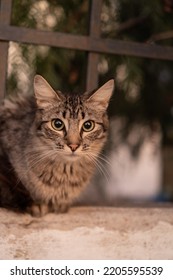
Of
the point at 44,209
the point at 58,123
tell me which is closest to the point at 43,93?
the point at 58,123

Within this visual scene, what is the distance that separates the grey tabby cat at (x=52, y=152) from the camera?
8.14 feet

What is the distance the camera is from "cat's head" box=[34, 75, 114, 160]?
243 cm

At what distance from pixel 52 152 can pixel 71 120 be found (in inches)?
7.2

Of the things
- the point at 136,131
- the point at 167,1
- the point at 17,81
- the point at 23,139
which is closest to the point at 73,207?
the point at 23,139

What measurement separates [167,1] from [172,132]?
60.3 inches

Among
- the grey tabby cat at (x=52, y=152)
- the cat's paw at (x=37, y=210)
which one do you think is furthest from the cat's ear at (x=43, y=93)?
the cat's paw at (x=37, y=210)

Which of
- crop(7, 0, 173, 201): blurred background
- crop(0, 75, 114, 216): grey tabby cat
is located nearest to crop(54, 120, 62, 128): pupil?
crop(0, 75, 114, 216): grey tabby cat

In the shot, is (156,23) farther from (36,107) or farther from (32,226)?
(32,226)

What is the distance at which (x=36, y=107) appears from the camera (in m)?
2.67

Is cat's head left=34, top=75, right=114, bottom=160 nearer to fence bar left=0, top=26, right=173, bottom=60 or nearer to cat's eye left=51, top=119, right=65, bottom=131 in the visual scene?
cat's eye left=51, top=119, right=65, bottom=131

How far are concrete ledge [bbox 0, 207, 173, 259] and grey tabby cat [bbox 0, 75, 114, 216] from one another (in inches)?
3.9

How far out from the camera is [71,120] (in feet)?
8.11

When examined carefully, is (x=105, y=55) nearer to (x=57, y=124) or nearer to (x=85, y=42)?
(x=85, y=42)
